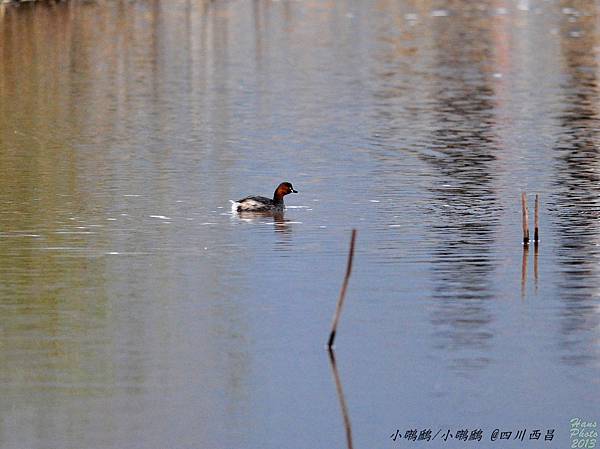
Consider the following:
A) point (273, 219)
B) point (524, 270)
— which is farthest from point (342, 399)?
point (273, 219)

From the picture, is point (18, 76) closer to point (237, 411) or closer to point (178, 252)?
point (178, 252)

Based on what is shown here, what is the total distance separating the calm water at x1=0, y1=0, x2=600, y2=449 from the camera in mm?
14102

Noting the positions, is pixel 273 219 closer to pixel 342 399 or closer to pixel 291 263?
pixel 291 263

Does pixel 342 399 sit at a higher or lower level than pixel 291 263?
lower

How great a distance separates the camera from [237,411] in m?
14.0

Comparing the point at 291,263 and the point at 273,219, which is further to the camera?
the point at 273,219

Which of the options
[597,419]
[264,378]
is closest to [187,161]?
[264,378]

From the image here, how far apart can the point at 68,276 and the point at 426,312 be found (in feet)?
15.4

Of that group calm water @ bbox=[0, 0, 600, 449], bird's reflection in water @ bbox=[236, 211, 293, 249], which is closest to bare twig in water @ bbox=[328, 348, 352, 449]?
calm water @ bbox=[0, 0, 600, 449]

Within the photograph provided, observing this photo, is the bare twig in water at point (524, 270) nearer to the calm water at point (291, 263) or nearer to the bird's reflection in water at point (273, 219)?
the calm water at point (291, 263)

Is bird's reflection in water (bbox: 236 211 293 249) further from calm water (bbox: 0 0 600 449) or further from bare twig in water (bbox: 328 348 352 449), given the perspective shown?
bare twig in water (bbox: 328 348 352 449)

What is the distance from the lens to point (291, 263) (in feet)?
67.2

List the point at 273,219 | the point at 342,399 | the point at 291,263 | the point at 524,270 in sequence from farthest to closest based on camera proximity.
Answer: the point at 273,219
the point at 291,263
the point at 524,270
the point at 342,399

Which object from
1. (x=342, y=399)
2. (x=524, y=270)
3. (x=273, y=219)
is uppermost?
(x=273, y=219)
